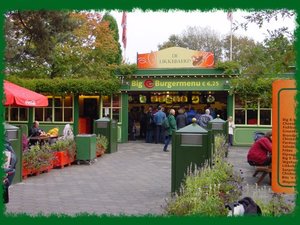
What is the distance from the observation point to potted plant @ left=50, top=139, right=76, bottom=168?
1320 cm

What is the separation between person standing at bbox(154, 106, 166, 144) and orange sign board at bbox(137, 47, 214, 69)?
222 centimetres

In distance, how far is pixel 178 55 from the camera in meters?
22.1

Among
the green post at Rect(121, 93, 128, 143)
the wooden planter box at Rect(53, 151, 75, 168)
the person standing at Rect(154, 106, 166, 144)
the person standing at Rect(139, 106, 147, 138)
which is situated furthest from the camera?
the person standing at Rect(139, 106, 147, 138)

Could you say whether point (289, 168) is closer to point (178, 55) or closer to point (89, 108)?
point (178, 55)

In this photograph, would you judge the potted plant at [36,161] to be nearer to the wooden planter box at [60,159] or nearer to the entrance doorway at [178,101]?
the wooden planter box at [60,159]

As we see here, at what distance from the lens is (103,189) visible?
32.1 ft

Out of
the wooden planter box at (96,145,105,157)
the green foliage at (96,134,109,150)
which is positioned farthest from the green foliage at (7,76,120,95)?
the wooden planter box at (96,145,105,157)

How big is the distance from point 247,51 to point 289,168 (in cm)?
117

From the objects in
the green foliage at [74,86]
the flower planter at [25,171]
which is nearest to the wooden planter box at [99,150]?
the flower planter at [25,171]

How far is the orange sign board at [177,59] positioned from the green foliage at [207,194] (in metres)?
14.5

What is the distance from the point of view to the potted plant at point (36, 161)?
11.2 metres

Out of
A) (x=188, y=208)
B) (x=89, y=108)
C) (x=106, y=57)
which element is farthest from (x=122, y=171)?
(x=106, y=57)

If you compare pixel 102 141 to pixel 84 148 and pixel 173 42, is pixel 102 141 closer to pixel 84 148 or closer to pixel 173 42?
pixel 84 148

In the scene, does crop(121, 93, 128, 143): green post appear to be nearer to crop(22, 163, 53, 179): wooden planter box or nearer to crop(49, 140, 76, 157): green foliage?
crop(49, 140, 76, 157): green foliage
